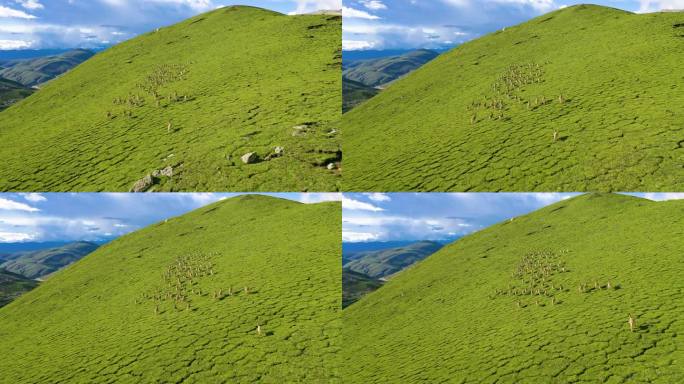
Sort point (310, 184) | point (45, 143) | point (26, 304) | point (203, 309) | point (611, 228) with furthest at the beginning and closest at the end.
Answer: point (26, 304) → point (611, 228) → point (45, 143) → point (203, 309) → point (310, 184)

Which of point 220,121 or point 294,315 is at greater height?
point 220,121

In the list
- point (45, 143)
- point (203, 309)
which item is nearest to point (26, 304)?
point (45, 143)

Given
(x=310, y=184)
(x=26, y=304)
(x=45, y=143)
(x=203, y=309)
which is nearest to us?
(x=310, y=184)

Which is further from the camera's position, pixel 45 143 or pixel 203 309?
pixel 45 143

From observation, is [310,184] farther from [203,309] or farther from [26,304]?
[26,304]

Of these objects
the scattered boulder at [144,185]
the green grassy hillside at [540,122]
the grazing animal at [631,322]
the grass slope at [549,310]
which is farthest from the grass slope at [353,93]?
the grazing animal at [631,322]

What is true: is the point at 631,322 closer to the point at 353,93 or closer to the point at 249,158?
the point at 249,158

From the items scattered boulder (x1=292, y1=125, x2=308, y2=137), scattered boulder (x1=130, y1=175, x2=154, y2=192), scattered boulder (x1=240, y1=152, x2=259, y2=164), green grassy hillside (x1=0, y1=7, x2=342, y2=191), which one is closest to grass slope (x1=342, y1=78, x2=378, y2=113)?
green grassy hillside (x1=0, y1=7, x2=342, y2=191)
